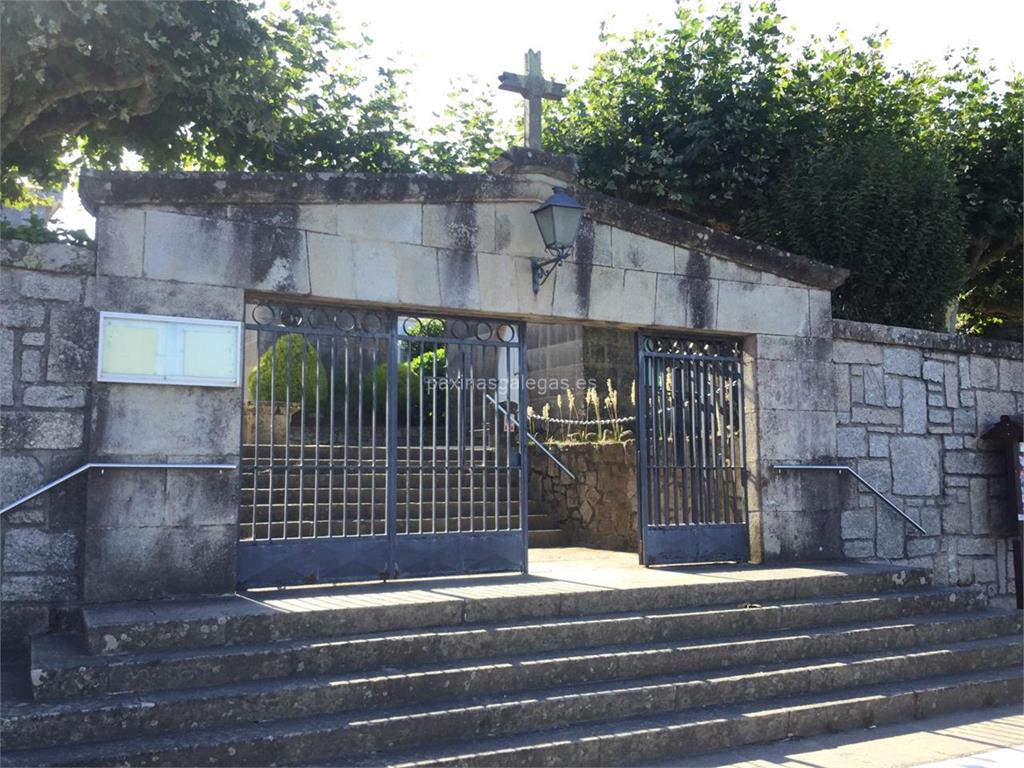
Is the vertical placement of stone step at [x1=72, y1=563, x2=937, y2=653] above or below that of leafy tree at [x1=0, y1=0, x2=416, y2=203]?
below

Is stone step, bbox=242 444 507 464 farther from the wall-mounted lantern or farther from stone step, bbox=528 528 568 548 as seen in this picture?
stone step, bbox=528 528 568 548

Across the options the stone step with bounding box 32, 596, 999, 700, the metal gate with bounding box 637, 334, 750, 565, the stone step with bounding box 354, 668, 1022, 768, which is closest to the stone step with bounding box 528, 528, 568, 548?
the metal gate with bounding box 637, 334, 750, 565

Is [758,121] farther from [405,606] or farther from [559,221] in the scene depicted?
[405,606]

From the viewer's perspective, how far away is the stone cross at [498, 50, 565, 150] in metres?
7.61

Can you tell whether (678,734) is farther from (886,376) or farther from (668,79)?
(668,79)

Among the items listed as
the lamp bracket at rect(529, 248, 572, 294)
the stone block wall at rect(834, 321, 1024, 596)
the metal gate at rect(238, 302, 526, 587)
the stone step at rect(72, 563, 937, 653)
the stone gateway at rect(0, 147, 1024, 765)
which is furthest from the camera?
the stone block wall at rect(834, 321, 1024, 596)

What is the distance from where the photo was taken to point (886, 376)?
8.84 metres

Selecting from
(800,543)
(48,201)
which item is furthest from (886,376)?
(48,201)

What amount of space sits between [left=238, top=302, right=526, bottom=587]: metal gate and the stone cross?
1544mm

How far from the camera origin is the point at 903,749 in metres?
5.38

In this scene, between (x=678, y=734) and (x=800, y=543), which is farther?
(x=800, y=543)

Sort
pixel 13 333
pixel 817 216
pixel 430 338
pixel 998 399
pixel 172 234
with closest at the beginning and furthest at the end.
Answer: pixel 13 333
pixel 172 234
pixel 430 338
pixel 998 399
pixel 817 216

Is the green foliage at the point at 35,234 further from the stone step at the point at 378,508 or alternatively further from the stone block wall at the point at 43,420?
the stone step at the point at 378,508

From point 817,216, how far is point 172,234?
6583 mm
